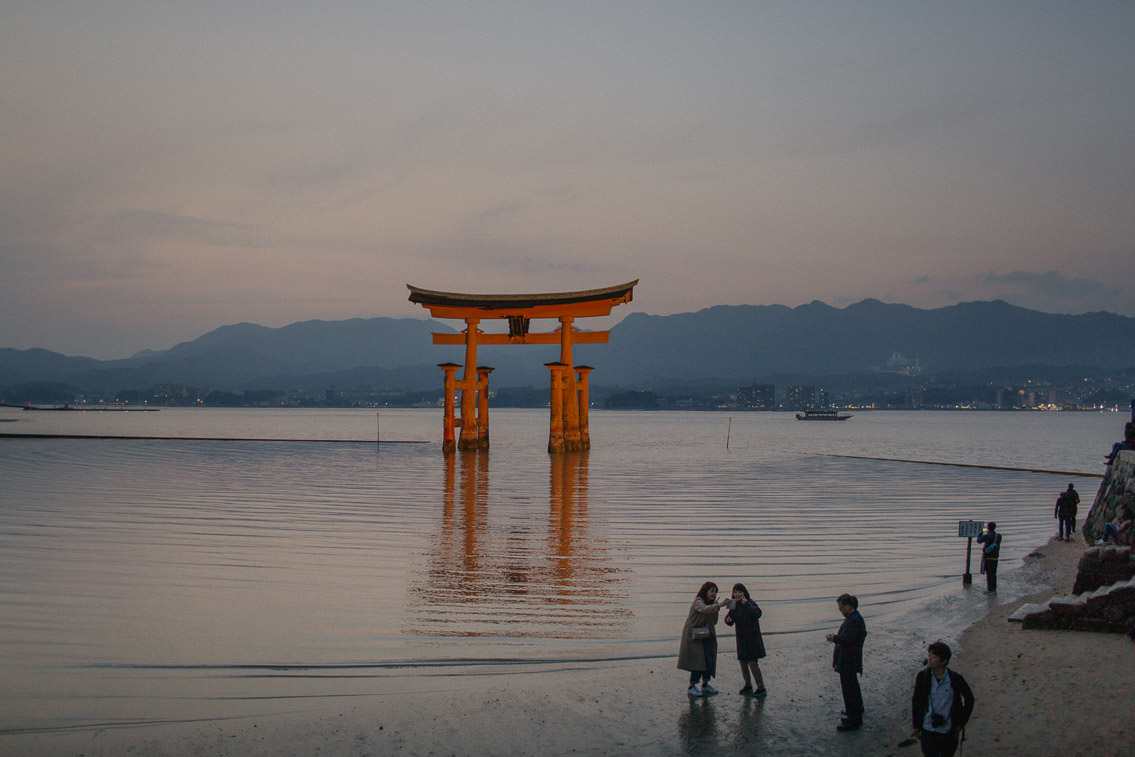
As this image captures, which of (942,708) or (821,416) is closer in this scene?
(942,708)

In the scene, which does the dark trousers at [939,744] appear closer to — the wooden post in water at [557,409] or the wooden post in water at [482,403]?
the wooden post in water at [557,409]

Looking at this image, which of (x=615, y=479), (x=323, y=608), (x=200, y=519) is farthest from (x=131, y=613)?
(x=615, y=479)

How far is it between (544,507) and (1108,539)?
42.7 feet

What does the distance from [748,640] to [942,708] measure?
2.23m

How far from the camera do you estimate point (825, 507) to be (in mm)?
23609

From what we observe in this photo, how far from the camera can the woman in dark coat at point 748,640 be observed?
7723 millimetres

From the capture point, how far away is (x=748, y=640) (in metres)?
7.74

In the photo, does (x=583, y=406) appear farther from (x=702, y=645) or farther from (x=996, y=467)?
(x=702, y=645)

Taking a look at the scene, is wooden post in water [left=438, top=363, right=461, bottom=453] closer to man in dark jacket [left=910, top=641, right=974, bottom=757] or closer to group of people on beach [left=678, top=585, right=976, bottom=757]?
group of people on beach [left=678, top=585, right=976, bottom=757]

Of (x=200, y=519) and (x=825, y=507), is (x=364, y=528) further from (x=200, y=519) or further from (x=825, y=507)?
(x=825, y=507)

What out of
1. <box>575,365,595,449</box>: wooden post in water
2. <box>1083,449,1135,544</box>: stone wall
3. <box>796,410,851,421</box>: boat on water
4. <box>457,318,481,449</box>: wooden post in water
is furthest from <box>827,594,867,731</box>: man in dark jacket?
<box>796,410,851,421</box>: boat on water

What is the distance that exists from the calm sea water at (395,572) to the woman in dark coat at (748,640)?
1318mm

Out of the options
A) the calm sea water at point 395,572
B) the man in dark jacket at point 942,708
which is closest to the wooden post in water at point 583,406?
the calm sea water at point 395,572

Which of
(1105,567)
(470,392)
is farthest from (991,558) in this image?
(470,392)
